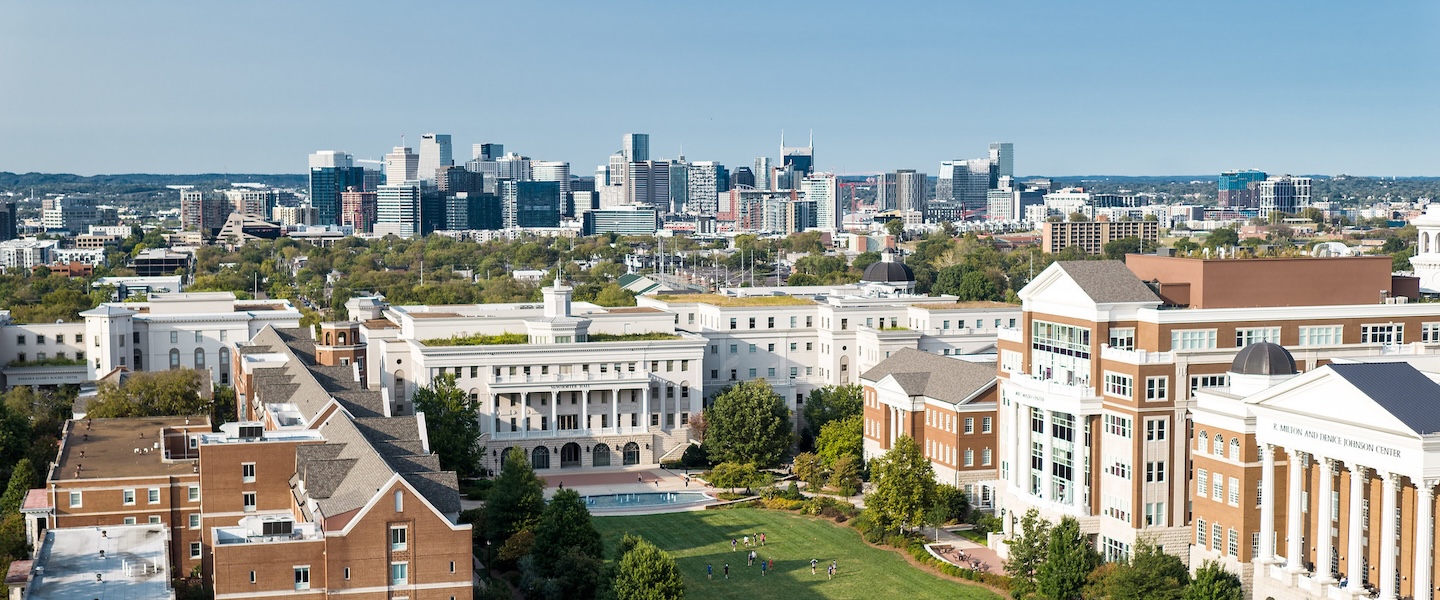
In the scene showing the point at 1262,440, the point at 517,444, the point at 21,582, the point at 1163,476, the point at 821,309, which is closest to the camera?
the point at 21,582

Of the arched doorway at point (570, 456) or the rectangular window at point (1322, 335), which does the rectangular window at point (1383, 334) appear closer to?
the rectangular window at point (1322, 335)

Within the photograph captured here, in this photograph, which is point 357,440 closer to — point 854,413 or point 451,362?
point 451,362

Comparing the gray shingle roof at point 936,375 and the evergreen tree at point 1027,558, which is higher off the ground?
the gray shingle roof at point 936,375

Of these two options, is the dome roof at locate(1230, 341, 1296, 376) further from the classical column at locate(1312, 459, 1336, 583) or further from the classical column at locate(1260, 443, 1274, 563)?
the classical column at locate(1312, 459, 1336, 583)

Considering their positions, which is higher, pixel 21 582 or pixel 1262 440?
pixel 1262 440

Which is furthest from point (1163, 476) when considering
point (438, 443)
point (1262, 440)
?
point (438, 443)

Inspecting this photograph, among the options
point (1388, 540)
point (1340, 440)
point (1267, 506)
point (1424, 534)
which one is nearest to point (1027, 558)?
point (1267, 506)

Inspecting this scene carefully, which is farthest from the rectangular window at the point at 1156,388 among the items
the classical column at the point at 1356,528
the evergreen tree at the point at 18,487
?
the evergreen tree at the point at 18,487
